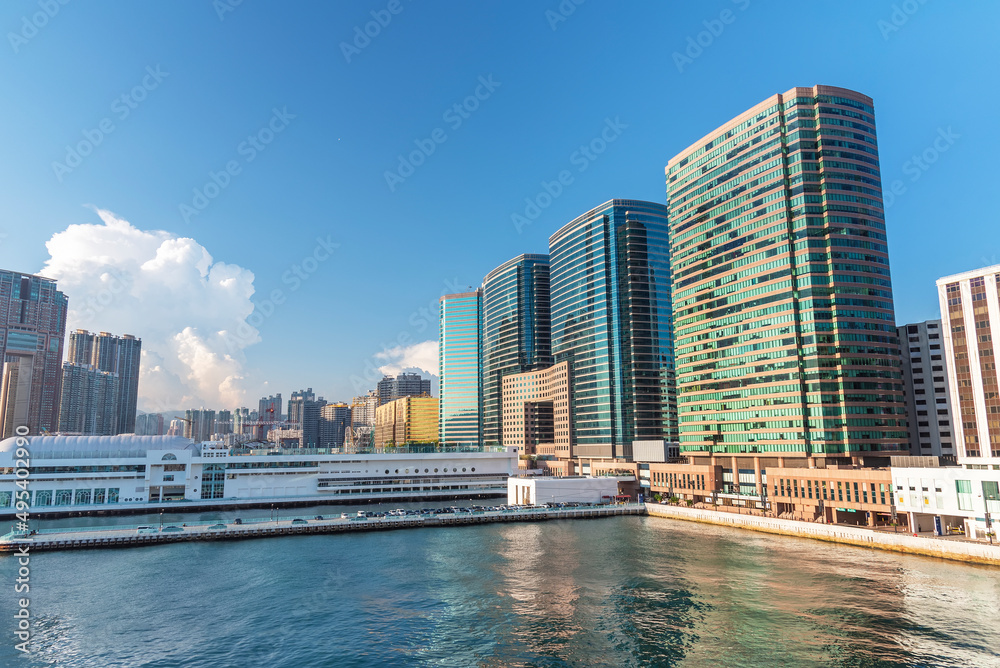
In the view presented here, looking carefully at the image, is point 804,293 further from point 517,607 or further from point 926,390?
point 517,607

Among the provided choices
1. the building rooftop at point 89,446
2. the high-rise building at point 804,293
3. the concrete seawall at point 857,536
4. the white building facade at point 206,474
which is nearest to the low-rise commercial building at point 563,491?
the concrete seawall at point 857,536

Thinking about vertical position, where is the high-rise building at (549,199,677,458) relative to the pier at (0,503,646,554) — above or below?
above

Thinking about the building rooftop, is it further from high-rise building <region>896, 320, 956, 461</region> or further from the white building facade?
high-rise building <region>896, 320, 956, 461</region>

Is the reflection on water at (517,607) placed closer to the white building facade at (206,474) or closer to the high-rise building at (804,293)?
the high-rise building at (804,293)

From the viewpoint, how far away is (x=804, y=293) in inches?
4660

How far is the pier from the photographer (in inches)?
3666

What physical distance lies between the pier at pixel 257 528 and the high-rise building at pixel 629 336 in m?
54.5

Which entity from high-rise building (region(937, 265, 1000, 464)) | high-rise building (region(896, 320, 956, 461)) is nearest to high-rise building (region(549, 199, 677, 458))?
high-rise building (region(896, 320, 956, 461))

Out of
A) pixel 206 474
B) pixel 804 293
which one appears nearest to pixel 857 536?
pixel 804 293

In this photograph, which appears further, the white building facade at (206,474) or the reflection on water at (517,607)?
the white building facade at (206,474)

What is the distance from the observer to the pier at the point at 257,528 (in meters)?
93.1

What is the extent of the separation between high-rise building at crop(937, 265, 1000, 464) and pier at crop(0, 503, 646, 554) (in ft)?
211

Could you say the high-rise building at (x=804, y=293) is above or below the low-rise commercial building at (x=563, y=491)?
above

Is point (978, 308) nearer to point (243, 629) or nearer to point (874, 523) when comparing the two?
point (874, 523)
